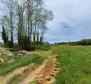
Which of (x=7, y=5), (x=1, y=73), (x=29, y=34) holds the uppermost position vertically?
(x=7, y=5)

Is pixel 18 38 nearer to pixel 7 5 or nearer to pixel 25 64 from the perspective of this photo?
pixel 7 5

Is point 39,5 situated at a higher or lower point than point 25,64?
higher

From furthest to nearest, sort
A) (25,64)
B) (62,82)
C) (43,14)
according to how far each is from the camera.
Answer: (43,14)
(25,64)
(62,82)

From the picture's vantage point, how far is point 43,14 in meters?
79.4

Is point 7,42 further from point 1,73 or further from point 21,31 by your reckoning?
point 1,73

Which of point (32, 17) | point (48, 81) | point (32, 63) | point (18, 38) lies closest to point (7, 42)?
point (18, 38)

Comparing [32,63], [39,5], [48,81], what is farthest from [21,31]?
[48,81]

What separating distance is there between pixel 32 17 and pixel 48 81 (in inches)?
2147

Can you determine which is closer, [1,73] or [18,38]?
[1,73]

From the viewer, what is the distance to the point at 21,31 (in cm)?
7438

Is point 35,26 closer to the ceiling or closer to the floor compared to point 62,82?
closer to the ceiling

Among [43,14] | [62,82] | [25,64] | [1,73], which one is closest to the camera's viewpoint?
[62,82]

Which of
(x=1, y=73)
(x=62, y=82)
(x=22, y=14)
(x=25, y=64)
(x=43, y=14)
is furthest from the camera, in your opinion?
(x=43, y=14)

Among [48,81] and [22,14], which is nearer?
[48,81]
